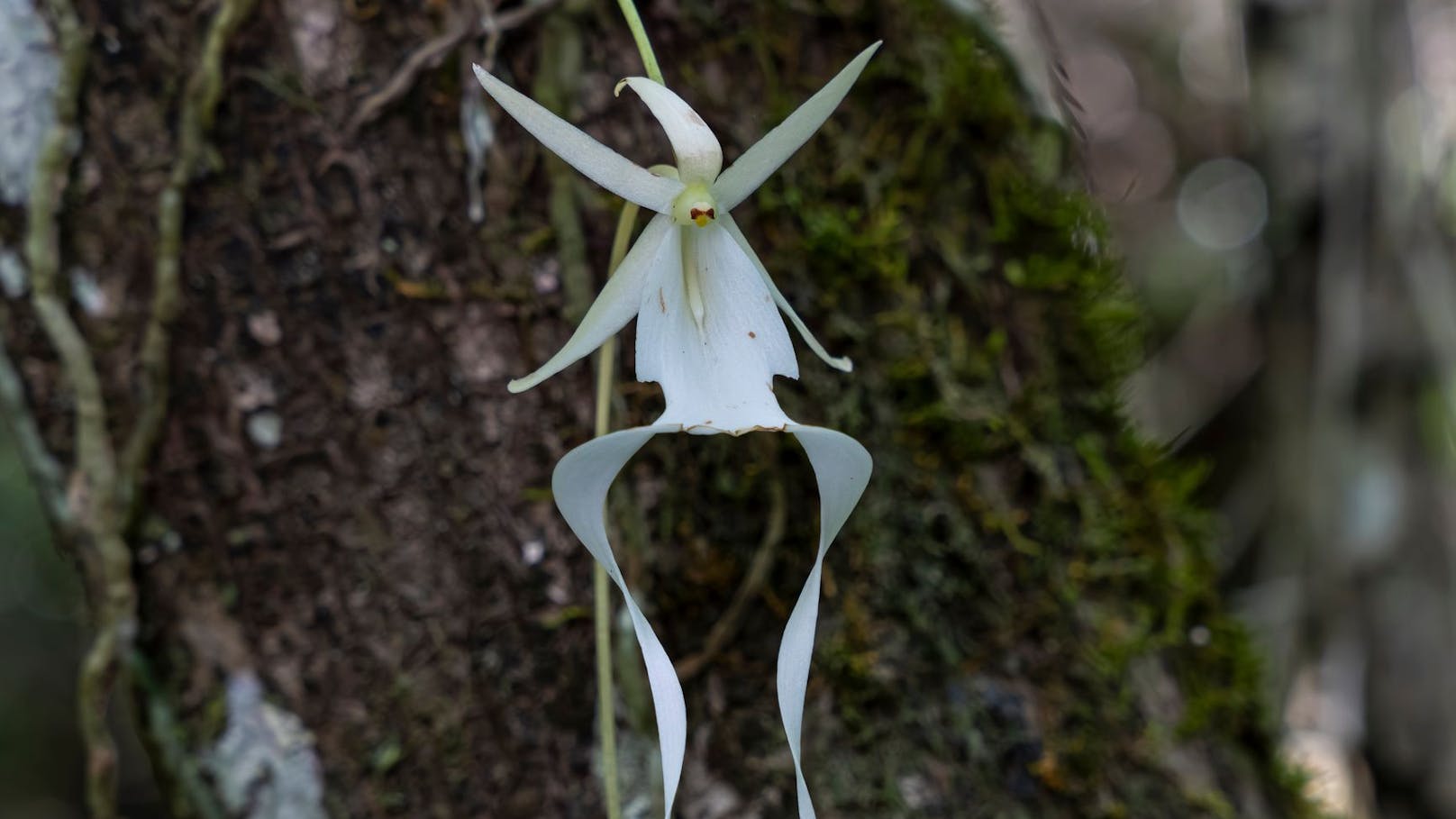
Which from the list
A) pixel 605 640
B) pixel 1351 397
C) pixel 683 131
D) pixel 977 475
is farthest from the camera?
pixel 1351 397

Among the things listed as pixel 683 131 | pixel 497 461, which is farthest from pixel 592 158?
pixel 497 461

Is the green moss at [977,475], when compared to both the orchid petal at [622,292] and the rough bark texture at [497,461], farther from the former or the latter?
the orchid petal at [622,292]

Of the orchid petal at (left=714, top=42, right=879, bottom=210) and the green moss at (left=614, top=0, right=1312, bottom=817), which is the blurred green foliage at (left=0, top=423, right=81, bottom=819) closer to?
the green moss at (left=614, top=0, right=1312, bottom=817)

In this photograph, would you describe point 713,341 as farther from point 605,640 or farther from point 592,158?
point 605,640

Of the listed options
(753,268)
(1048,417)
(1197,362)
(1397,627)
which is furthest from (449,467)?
(1197,362)

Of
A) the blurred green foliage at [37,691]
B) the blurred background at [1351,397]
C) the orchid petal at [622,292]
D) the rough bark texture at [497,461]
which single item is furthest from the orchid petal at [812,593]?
the blurred green foliage at [37,691]
